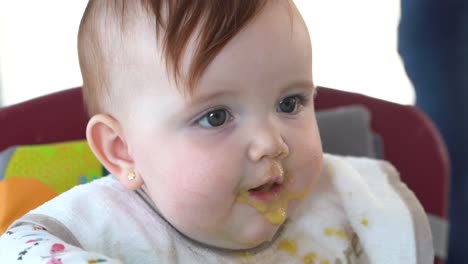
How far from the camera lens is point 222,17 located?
2.01 feet

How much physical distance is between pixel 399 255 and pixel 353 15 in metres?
1.12

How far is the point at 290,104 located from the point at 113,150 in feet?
0.69

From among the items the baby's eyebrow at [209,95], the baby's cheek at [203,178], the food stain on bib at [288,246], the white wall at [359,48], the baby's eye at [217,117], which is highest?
the baby's eyebrow at [209,95]

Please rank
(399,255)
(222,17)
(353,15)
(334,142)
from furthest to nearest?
(353,15) < (334,142) < (399,255) < (222,17)

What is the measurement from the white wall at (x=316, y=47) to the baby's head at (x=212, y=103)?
3.59 feet

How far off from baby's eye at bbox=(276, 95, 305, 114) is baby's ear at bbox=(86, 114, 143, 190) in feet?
0.58

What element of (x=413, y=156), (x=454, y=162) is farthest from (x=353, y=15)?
(x=413, y=156)

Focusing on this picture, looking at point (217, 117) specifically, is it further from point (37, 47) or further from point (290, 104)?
point (37, 47)

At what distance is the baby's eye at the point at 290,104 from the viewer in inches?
26.4

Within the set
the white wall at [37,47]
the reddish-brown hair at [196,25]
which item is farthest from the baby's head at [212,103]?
the white wall at [37,47]

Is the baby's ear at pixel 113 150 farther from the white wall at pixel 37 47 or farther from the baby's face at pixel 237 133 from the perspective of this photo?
the white wall at pixel 37 47

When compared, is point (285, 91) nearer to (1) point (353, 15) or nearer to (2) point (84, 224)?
(2) point (84, 224)

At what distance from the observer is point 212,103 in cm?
63

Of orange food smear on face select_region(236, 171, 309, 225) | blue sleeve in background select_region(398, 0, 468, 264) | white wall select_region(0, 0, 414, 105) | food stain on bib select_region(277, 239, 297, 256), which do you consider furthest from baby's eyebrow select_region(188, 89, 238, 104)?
white wall select_region(0, 0, 414, 105)
